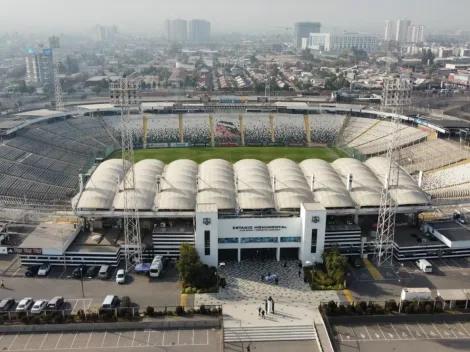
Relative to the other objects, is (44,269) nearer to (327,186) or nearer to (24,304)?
(24,304)

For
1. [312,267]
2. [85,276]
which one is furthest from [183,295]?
[312,267]

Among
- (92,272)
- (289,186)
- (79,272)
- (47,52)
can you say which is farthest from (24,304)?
(47,52)

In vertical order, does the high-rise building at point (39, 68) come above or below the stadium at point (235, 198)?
above

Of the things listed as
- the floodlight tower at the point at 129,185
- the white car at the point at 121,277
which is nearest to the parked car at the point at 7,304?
the white car at the point at 121,277

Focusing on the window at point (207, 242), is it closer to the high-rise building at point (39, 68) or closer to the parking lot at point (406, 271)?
the parking lot at point (406, 271)

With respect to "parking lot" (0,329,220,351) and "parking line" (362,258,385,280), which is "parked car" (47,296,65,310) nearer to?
"parking lot" (0,329,220,351)

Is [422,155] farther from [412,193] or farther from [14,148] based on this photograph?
[14,148]
